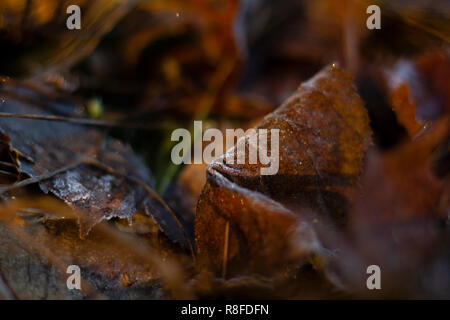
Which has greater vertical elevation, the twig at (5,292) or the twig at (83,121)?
the twig at (83,121)

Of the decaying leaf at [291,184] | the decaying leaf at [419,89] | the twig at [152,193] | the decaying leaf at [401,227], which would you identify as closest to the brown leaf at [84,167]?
the twig at [152,193]

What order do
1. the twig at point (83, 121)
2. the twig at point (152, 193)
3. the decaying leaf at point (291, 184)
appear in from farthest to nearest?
the twig at point (83, 121), the twig at point (152, 193), the decaying leaf at point (291, 184)

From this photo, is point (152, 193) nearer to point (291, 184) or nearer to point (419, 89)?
point (291, 184)

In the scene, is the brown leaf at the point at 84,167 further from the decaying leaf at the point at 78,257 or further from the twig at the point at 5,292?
the twig at the point at 5,292

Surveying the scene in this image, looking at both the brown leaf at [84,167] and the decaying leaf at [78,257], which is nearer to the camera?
the decaying leaf at [78,257]

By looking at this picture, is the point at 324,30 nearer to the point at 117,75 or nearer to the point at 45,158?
the point at 117,75

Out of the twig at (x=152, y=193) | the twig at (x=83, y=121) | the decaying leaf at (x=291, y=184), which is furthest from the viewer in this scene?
the twig at (x=83, y=121)

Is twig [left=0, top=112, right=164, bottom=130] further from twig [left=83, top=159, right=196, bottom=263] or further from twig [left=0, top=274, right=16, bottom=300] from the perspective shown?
twig [left=0, top=274, right=16, bottom=300]

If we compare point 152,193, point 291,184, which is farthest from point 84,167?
point 291,184

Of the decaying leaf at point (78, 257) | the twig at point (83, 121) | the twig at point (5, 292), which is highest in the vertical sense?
the twig at point (83, 121)
